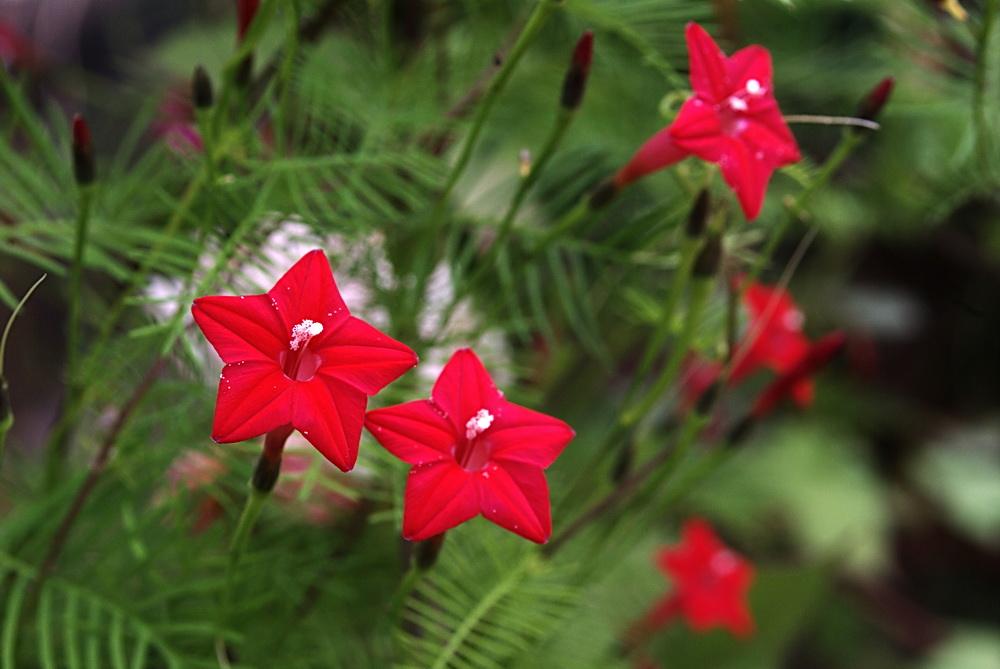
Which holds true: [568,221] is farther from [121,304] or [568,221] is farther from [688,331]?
[121,304]

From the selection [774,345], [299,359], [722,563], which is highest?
[299,359]

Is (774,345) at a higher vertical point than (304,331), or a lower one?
lower

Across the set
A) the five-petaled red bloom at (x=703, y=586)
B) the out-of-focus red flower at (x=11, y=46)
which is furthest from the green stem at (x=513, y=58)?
the out-of-focus red flower at (x=11, y=46)

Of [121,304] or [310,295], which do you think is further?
[121,304]

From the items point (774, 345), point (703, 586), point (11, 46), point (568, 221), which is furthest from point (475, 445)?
point (11, 46)

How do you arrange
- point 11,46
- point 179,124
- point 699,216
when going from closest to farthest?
point 699,216
point 179,124
point 11,46

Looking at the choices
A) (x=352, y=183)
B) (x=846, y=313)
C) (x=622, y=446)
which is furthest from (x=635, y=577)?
(x=846, y=313)
